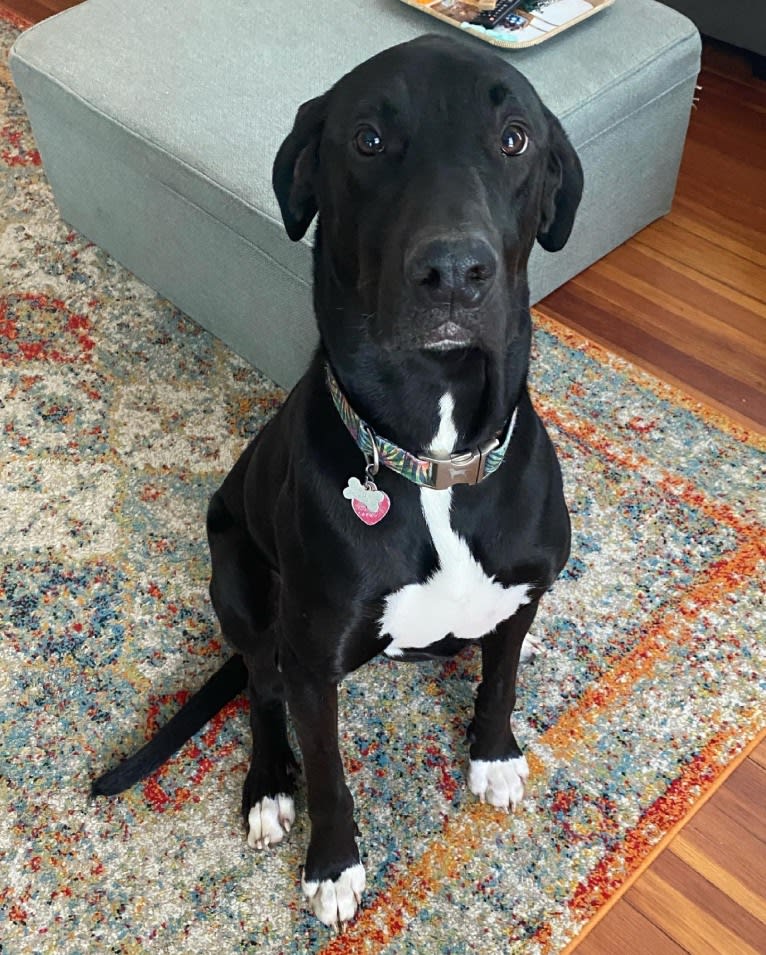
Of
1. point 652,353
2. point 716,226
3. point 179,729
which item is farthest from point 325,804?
point 716,226

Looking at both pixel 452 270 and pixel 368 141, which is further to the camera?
pixel 368 141

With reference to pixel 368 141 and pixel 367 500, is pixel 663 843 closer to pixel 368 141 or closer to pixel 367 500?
pixel 367 500

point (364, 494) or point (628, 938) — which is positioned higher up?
point (364, 494)

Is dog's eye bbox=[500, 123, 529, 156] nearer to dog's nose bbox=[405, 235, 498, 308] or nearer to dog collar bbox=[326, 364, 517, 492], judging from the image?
dog's nose bbox=[405, 235, 498, 308]

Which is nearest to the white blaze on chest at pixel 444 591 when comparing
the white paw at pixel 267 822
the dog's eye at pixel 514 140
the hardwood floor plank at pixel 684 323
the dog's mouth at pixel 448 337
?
the dog's mouth at pixel 448 337

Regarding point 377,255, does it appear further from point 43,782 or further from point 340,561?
point 43,782

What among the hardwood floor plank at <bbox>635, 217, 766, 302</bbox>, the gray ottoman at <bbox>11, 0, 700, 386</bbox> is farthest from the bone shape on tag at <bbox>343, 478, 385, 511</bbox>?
the hardwood floor plank at <bbox>635, 217, 766, 302</bbox>

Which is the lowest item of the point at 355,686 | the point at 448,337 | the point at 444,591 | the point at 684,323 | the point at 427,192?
the point at 355,686

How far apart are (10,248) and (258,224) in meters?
0.89

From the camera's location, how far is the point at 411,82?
3.41 ft

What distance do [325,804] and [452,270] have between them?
0.75m

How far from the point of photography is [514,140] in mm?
1074

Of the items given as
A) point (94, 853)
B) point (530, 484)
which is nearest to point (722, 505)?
point (530, 484)

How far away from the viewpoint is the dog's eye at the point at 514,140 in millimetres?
1064
